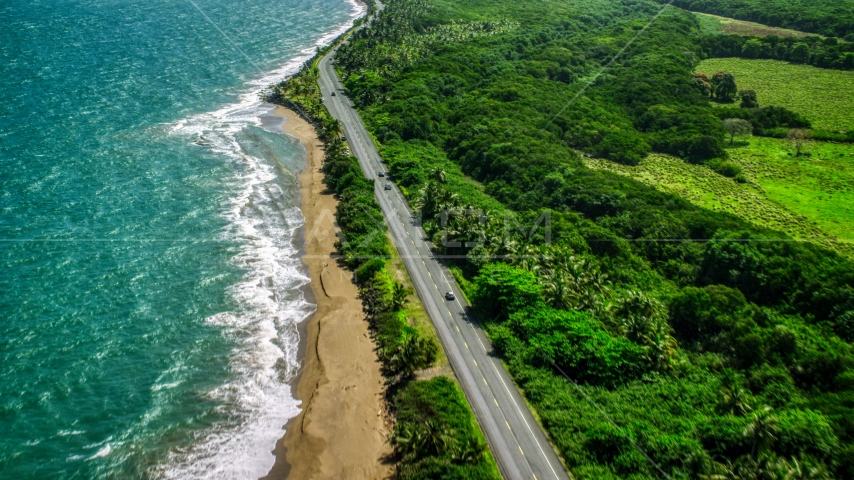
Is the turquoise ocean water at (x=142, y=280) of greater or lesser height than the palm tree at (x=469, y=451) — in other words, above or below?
below

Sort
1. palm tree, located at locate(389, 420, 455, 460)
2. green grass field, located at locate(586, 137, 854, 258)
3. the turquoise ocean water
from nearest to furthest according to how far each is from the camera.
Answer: palm tree, located at locate(389, 420, 455, 460) < the turquoise ocean water < green grass field, located at locate(586, 137, 854, 258)

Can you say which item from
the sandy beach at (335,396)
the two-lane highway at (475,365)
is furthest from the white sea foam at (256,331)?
the two-lane highway at (475,365)

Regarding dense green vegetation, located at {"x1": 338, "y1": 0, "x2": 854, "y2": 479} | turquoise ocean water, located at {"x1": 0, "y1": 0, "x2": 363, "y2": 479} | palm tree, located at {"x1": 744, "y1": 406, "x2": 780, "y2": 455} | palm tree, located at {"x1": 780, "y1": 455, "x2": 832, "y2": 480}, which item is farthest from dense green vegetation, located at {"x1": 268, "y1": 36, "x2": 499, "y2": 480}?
palm tree, located at {"x1": 780, "y1": 455, "x2": 832, "y2": 480}

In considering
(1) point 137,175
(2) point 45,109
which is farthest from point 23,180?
(2) point 45,109

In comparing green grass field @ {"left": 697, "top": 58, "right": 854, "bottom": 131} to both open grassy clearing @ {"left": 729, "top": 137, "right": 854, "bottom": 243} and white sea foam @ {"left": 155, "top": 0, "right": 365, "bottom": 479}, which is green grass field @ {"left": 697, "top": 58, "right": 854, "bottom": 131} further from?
white sea foam @ {"left": 155, "top": 0, "right": 365, "bottom": 479}

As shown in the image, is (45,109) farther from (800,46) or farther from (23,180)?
(800,46)

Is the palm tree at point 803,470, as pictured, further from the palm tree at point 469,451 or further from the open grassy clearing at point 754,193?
the open grassy clearing at point 754,193

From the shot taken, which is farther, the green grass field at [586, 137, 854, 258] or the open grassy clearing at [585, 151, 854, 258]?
the green grass field at [586, 137, 854, 258]
